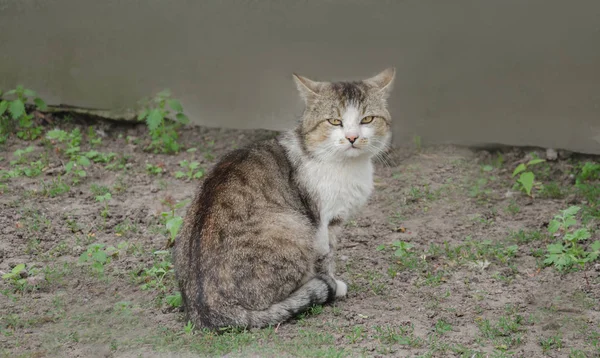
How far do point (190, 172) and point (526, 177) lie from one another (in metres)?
3.43

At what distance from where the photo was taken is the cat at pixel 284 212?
5.01 meters

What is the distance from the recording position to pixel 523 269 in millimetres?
6051

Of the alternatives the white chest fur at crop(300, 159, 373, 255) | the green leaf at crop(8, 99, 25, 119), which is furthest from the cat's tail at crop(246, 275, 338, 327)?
the green leaf at crop(8, 99, 25, 119)

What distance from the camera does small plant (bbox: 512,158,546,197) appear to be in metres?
7.20

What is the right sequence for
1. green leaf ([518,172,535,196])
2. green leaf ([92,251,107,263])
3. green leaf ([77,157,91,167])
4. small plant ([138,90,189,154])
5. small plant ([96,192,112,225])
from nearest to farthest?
green leaf ([92,251,107,263]) < small plant ([96,192,112,225]) < green leaf ([518,172,535,196]) < green leaf ([77,157,91,167]) < small plant ([138,90,189,154])

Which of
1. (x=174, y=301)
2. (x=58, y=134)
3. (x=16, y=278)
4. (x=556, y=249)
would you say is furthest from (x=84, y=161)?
(x=556, y=249)

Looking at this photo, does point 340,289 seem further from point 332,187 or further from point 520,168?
point 520,168

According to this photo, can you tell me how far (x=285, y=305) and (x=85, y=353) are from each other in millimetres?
1340

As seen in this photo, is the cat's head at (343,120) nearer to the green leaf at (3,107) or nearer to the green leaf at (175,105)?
the green leaf at (175,105)

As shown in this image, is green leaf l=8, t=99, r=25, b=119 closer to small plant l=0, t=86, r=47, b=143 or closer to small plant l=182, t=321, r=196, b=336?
small plant l=0, t=86, r=47, b=143

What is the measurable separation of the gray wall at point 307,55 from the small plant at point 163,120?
0.72 ft

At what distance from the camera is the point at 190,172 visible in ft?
26.1

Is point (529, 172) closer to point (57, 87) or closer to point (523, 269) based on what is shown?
point (523, 269)

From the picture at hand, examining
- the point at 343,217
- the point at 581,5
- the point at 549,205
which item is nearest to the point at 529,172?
the point at 549,205
